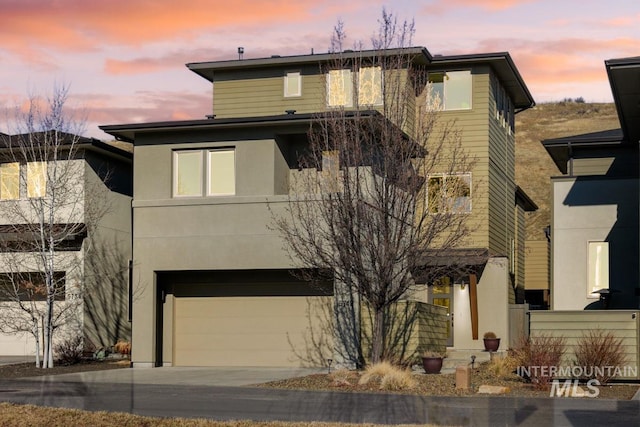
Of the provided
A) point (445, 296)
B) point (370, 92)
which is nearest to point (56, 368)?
point (370, 92)

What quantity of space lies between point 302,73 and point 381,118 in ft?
44.4

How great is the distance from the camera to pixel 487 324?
1419 inches

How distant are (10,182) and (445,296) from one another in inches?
632

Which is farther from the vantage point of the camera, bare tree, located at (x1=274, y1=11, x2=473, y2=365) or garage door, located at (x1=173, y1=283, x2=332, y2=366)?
garage door, located at (x1=173, y1=283, x2=332, y2=366)

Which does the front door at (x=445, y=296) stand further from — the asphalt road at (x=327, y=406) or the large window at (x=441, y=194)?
the asphalt road at (x=327, y=406)

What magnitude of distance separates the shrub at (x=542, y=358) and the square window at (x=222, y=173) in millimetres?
9975

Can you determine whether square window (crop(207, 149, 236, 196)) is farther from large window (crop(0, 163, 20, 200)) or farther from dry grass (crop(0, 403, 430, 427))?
dry grass (crop(0, 403, 430, 427))

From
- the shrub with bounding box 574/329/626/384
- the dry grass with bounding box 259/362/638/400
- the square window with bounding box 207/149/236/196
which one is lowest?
the dry grass with bounding box 259/362/638/400

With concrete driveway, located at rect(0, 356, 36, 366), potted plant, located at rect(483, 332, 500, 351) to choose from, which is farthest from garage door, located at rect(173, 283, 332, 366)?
potted plant, located at rect(483, 332, 500, 351)

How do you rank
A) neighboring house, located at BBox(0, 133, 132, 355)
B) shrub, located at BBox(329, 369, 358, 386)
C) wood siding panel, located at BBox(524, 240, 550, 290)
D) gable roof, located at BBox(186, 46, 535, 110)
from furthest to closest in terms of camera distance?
wood siding panel, located at BBox(524, 240, 550, 290) < gable roof, located at BBox(186, 46, 535, 110) < neighboring house, located at BBox(0, 133, 132, 355) < shrub, located at BBox(329, 369, 358, 386)

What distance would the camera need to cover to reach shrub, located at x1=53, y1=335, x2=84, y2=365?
1168 inches

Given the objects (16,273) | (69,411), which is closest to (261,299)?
(16,273)

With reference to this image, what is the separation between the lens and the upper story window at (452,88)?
36.0 m

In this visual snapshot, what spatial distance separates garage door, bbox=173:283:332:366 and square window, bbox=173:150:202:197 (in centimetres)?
294
